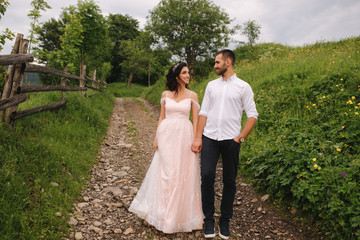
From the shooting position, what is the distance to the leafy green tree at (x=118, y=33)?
45791 mm

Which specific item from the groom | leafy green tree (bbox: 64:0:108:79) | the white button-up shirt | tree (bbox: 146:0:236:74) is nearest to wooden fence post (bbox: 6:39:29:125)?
the groom

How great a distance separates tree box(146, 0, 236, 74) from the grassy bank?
583 inches

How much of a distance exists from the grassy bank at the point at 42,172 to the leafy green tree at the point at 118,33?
41405mm

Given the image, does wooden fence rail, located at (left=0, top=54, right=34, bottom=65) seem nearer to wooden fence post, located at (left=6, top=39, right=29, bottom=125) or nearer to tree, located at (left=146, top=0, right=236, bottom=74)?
wooden fence post, located at (left=6, top=39, right=29, bottom=125)

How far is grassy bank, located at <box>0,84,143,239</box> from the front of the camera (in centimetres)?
291

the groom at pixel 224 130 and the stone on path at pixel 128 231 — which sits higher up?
the groom at pixel 224 130

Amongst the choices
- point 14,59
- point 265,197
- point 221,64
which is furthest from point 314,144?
point 14,59

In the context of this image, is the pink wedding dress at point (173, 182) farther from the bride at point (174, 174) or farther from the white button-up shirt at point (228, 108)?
the white button-up shirt at point (228, 108)

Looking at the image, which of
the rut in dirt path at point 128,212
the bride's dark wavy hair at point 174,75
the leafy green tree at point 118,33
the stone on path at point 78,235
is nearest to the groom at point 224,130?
the rut in dirt path at point 128,212

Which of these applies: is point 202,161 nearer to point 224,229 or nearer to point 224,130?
point 224,130

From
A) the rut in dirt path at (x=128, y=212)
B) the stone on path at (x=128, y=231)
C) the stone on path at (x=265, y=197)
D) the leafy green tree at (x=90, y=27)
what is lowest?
the stone on path at (x=128, y=231)

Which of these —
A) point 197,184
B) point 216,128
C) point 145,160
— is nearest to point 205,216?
point 197,184

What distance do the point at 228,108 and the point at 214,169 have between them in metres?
0.90

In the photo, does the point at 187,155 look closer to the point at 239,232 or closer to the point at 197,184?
the point at 197,184
